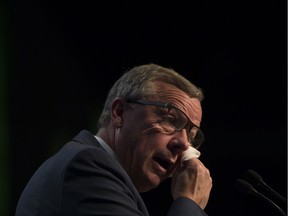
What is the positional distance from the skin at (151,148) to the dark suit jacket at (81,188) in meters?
0.25

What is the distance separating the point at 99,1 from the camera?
9.89 ft

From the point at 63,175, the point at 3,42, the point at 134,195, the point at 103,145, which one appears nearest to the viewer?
the point at 63,175

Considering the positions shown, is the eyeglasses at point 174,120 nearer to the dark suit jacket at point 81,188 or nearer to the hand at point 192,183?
the hand at point 192,183

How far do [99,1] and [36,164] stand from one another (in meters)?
0.92

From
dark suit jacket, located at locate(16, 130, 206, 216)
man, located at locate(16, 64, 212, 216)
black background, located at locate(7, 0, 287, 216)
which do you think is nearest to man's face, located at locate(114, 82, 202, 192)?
man, located at locate(16, 64, 212, 216)

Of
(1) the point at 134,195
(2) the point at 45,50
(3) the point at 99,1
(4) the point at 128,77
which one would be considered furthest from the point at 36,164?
(1) the point at 134,195

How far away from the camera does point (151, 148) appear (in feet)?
5.56

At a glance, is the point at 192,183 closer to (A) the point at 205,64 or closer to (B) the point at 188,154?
(B) the point at 188,154

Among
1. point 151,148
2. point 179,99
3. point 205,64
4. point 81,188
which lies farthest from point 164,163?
point 205,64

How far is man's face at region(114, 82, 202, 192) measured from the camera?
5.56ft

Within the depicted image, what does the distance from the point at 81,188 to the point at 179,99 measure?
1.93ft

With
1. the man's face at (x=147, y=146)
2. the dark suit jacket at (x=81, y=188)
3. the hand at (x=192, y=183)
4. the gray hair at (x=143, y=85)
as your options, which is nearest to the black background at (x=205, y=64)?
the gray hair at (x=143, y=85)

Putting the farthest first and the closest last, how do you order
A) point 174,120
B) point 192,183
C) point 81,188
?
1. point 174,120
2. point 192,183
3. point 81,188

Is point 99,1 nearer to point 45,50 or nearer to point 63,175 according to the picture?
point 45,50
